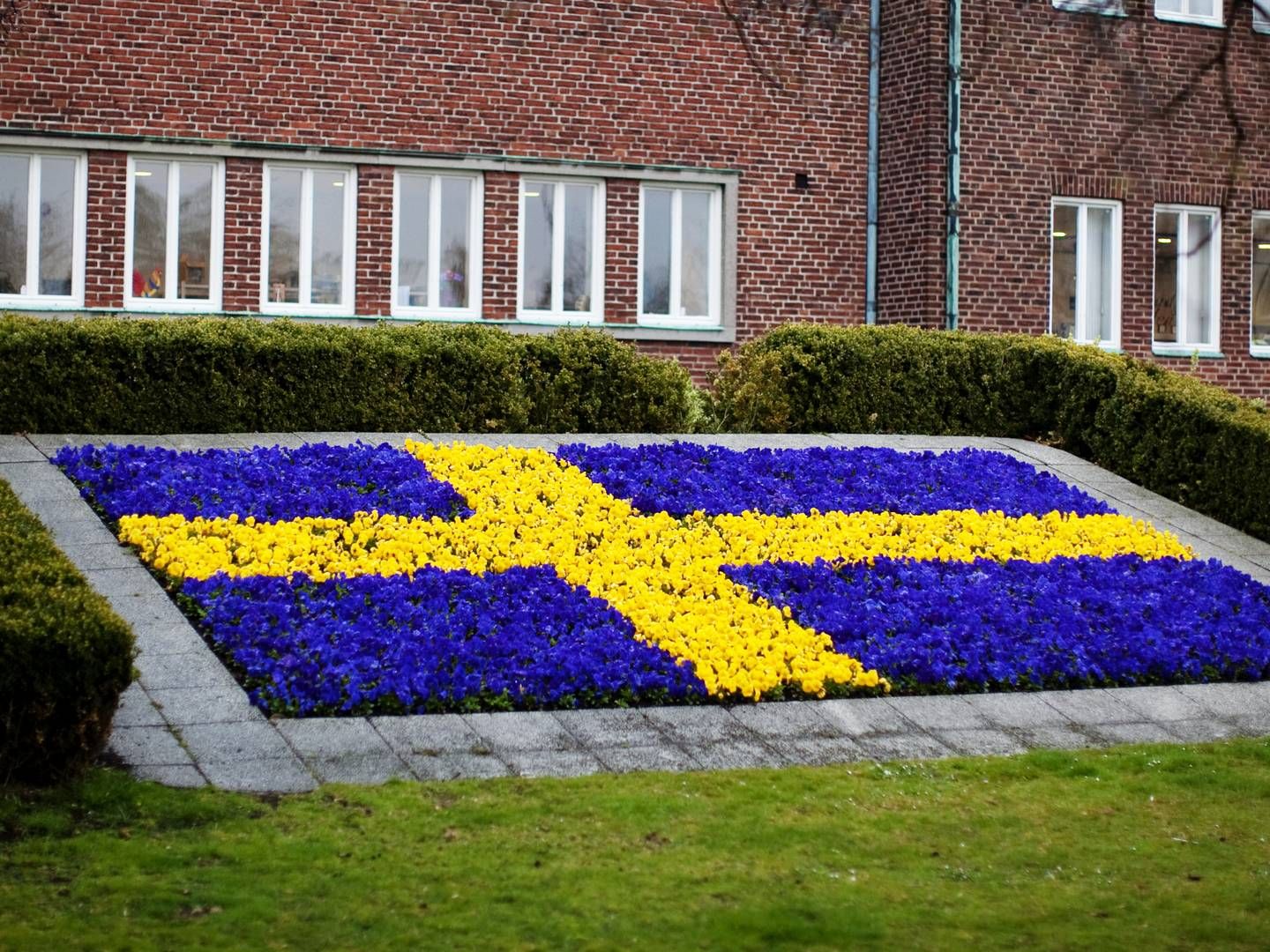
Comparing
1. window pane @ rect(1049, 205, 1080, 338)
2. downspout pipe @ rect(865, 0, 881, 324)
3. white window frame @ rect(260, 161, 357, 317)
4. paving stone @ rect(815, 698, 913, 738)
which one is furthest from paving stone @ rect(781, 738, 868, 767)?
window pane @ rect(1049, 205, 1080, 338)

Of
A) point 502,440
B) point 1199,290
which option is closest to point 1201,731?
→ point 502,440

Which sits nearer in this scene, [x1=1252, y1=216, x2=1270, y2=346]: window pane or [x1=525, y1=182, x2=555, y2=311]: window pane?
[x1=525, y1=182, x2=555, y2=311]: window pane

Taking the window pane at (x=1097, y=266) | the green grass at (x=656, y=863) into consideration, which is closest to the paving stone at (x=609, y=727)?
the green grass at (x=656, y=863)

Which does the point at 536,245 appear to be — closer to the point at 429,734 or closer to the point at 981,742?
the point at 981,742

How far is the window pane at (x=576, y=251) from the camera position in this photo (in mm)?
19438

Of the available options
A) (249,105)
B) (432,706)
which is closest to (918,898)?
(432,706)

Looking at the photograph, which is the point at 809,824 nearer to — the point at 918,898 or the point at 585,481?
the point at 918,898

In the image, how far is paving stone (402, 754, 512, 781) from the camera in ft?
22.4

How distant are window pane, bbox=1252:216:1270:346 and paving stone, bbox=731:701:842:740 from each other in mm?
15797

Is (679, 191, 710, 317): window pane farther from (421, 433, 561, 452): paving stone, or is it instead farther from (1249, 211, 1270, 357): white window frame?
(1249, 211, 1270, 357): white window frame

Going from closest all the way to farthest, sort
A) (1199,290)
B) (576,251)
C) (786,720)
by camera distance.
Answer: (786,720)
(576,251)
(1199,290)

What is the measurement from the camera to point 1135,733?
8.23m

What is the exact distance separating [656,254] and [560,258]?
1.18 m

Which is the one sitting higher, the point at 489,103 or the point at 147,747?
the point at 489,103
